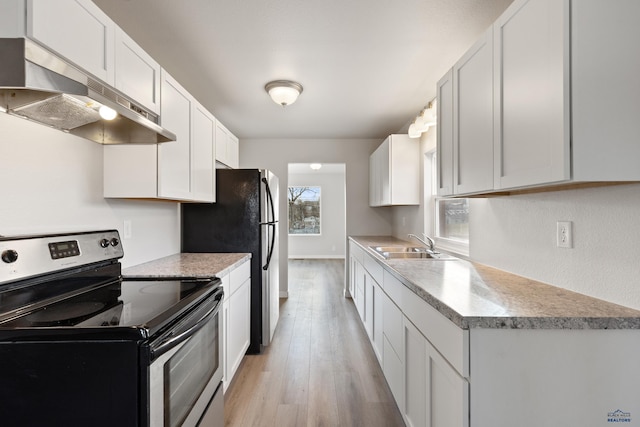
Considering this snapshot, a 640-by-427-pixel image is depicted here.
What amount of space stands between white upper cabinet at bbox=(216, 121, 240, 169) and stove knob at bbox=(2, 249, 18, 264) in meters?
1.91

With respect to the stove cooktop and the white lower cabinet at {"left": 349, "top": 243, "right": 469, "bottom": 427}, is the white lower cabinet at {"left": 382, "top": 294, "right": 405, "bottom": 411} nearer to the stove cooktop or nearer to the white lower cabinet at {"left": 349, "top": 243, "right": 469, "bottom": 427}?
the white lower cabinet at {"left": 349, "top": 243, "right": 469, "bottom": 427}

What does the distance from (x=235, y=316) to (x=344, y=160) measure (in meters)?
3.05

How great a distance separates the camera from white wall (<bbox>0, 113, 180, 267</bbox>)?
1.29 meters

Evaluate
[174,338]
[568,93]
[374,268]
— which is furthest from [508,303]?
[374,268]

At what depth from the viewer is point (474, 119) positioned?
154cm

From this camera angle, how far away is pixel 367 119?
371cm

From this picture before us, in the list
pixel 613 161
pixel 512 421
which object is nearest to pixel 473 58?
pixel 613 161

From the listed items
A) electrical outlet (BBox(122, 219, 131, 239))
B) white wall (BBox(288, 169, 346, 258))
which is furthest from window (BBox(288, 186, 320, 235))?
electrical outlet (BBox(122, 219, 131, 239))

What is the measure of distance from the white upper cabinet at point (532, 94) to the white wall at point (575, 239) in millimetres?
332

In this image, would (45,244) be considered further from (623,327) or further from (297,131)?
(297,131)

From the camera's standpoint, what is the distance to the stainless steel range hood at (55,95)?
3.23 ft

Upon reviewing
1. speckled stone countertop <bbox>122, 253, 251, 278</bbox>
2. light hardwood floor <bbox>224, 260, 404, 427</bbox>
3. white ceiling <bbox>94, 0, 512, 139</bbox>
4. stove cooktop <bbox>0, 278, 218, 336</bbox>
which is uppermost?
white ceiling <bbox>94, 0, 512, 139</bbox>

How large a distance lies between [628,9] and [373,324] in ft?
7.87

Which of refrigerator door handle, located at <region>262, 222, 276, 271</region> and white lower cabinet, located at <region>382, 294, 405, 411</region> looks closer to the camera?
white lower cabinet, located at <region>382, 294, 405, 411</region>
